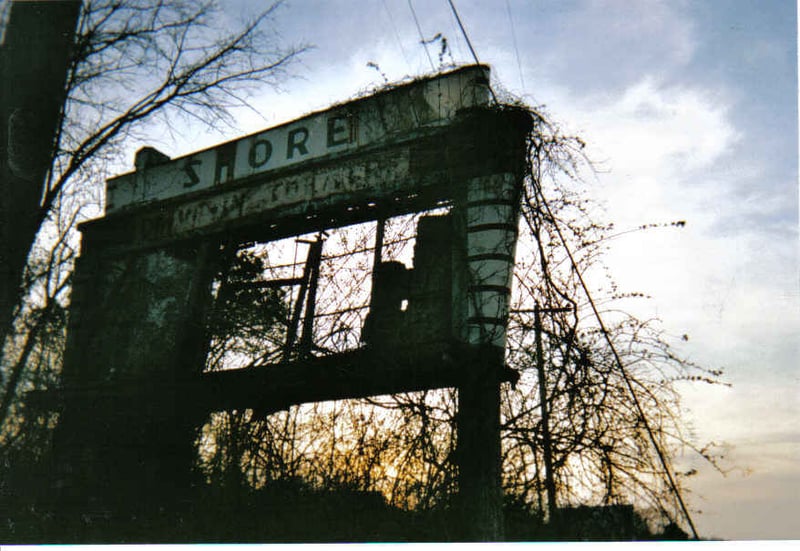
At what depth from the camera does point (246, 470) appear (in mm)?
5676

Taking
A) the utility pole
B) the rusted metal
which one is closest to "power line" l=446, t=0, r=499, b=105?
the rusted metal

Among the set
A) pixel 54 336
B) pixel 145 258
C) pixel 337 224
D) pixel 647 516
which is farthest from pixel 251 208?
pixel 647 516

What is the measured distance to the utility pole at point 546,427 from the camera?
4.57 m

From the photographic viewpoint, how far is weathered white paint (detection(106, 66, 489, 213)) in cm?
609

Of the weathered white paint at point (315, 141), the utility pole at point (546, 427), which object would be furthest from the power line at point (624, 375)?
the weathered white paint at point (315, 141)

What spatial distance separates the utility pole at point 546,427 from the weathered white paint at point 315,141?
221 cm

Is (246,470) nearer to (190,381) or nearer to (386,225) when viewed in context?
(190,381)

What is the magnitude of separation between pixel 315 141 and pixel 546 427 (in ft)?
13.4

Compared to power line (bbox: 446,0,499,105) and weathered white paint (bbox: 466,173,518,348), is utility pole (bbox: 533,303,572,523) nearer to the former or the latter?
weathered white paint (bbox: 466,173,518,348)

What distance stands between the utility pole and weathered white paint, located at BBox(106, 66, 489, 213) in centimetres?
221

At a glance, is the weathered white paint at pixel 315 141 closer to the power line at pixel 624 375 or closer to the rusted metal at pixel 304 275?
the rusted metal at pixel 304 275

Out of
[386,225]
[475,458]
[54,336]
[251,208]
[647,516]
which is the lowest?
[647,516]

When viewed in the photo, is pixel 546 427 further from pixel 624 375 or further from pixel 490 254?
pixel 490 254

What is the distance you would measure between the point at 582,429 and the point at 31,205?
14.8 ft
